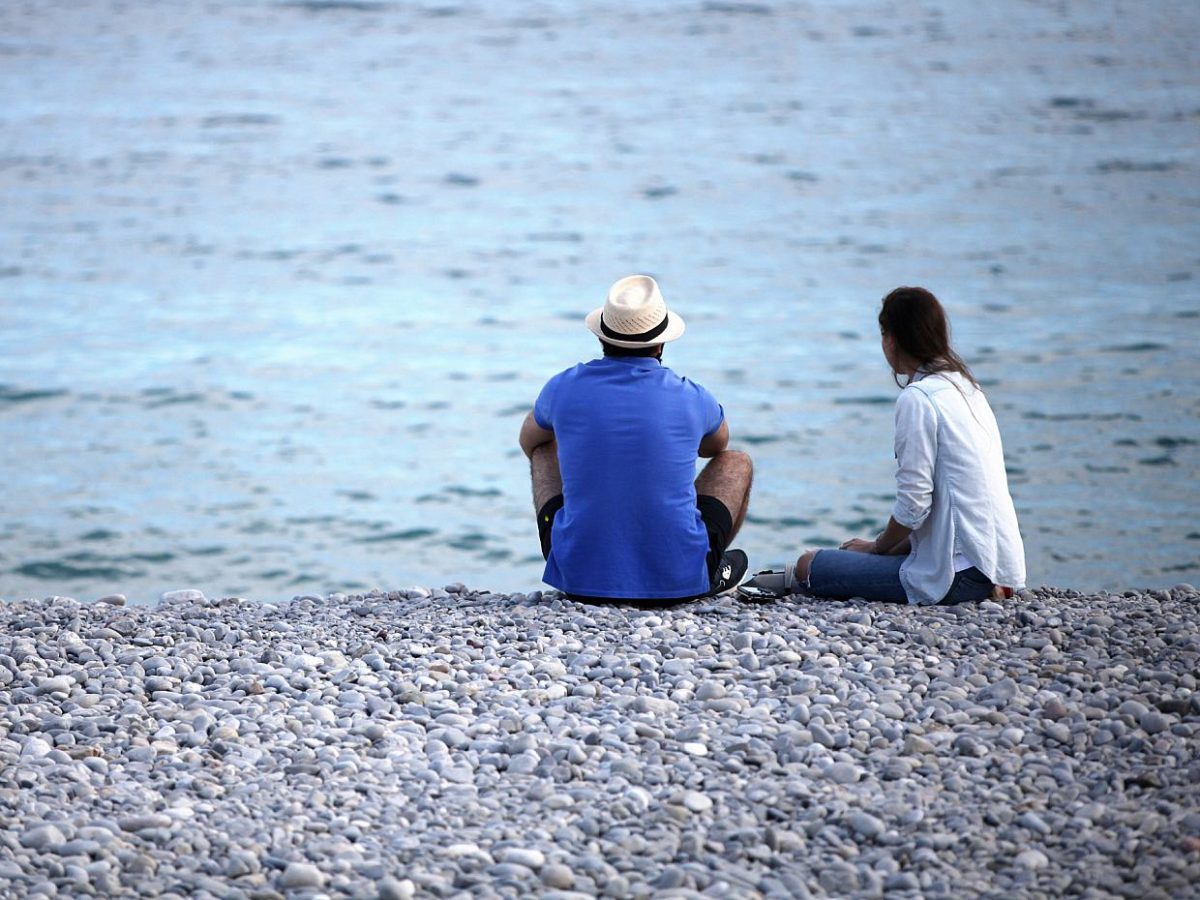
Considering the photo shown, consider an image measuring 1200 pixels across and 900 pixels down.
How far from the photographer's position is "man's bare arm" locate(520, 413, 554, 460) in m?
6.52

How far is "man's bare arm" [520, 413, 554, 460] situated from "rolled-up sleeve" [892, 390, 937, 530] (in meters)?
1.52

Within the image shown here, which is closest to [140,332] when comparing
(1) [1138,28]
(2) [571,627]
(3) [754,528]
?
(3) [754,528]

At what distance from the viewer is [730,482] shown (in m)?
6.53

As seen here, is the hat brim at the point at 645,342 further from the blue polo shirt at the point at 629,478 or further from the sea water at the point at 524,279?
the sea water at the point at 524,279

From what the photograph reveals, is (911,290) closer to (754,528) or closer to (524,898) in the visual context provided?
(524,898)

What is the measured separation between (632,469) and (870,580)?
113 cm

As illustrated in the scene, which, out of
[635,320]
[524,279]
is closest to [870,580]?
[635,320]

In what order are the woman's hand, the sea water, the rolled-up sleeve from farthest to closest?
1. the sea water
2. the woman's hand
3. the rolled-up sleeve

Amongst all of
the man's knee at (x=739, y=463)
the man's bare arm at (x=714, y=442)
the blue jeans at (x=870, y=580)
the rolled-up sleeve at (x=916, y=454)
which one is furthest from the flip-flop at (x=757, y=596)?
the rolled-up sleeve at (x=916, y=454)

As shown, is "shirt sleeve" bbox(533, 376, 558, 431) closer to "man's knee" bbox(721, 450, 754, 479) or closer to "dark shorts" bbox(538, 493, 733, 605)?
"dark shorts" bbox(538, 493, 733, 605)

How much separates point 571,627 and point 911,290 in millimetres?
1905

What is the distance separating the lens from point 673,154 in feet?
98.0

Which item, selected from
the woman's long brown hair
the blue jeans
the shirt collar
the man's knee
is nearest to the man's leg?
the man's knee

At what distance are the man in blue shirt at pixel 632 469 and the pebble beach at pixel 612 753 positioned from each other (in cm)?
17
